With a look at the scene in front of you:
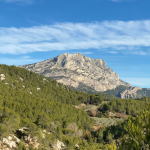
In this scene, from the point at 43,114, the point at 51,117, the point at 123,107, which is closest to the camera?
the point at 43,114

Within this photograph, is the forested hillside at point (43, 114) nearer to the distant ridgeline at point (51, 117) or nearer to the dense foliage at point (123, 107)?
the distant ridgeline at point (51, 117)

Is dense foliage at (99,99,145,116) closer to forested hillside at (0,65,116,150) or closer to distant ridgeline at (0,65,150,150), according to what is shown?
distant ridgeline at (0,65,150,150)

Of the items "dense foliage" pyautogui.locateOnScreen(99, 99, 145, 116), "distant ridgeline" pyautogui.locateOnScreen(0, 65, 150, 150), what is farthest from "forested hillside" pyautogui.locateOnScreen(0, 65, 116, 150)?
"dense foliage" pyautogui.locateOnScreen(99, 99, 145, 116)

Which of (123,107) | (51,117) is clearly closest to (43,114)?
(51,117)

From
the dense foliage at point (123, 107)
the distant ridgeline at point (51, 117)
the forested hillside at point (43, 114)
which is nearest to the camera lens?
the distant ridgeline at point (51, 117)

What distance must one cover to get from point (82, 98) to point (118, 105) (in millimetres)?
36837

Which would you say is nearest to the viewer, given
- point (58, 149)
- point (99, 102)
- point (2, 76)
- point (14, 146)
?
point (14, 146)

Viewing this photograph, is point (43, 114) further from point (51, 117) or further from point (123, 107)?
point (123, 107)

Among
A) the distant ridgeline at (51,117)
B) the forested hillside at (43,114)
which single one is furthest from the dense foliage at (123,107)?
the forested hillside at (43,114)

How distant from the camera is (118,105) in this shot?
117 metres

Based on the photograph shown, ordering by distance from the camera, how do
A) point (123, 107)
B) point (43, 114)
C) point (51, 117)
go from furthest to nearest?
1. point (123, 107)
2. point (51, 117)
3. point (43, 114)

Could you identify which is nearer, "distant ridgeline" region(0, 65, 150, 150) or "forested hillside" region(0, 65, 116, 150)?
"distant ridgeline" region(0, 65, 150, 150)

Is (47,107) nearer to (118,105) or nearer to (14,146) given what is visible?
(14,146)

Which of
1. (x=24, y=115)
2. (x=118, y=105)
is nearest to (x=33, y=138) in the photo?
(x=24, y=115)
